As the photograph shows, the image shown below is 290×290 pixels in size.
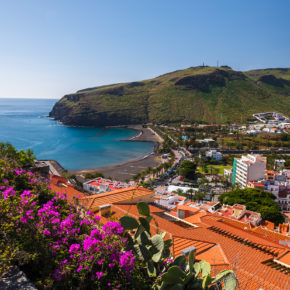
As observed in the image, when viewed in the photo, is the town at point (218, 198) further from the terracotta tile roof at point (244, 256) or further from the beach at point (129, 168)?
the beach at point (129, 168)

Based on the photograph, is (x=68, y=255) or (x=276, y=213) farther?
(x=276, y=213)

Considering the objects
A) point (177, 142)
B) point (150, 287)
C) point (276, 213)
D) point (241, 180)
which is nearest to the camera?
point (150, 287)

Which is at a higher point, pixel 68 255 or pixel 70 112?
pixel 70 112

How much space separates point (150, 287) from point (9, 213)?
217 centimetres

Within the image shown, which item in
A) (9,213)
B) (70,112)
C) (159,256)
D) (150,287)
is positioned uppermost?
(70,112)

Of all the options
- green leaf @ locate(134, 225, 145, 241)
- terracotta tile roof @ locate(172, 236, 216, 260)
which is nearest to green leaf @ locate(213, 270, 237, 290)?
green leaf @ locate(134, 225, 145, 241)

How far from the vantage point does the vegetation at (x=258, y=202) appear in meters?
23.6

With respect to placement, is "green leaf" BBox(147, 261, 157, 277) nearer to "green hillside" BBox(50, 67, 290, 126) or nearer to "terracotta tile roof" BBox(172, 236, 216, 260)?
"terracotta tile roof" BBox(172, 236, 216, 260)

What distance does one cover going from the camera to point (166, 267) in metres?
3.10

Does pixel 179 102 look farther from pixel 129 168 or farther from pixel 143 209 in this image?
pixel 143 209

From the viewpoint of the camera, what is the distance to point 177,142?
79.3 meters

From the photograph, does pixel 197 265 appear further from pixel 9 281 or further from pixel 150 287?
pixel 9 281

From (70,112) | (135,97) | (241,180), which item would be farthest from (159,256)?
(135,97)

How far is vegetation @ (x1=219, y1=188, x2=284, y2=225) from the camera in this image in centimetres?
2362
